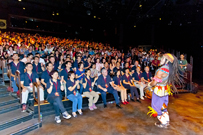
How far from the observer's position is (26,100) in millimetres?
4164

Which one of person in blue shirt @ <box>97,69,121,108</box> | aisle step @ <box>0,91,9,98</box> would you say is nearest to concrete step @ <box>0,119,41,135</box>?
aisle step @ <box>0,91,9,98</box>

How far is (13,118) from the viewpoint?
3.59 m

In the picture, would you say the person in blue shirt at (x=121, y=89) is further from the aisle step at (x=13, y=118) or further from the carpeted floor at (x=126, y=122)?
the aisle step at (x=13, y=118)

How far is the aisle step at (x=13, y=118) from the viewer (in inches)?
134

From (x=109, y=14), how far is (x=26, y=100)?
10417mm

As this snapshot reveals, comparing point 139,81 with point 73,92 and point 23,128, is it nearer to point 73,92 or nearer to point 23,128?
point 73,92

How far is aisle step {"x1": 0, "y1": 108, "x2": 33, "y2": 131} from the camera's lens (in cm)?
340

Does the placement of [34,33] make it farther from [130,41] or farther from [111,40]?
[130,41]

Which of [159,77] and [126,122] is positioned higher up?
[159,77]

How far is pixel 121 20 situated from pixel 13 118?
1219 cm

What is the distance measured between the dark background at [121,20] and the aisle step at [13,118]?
8.91 m

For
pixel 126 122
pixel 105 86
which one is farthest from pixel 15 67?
pixel 126 122

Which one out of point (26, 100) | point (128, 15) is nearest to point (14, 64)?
point (26, 100)

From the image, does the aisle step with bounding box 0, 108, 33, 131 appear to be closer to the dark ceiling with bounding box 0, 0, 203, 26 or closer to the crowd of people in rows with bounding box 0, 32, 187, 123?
the crowd of people in rows with bounding box 0, 32, 187, 123
